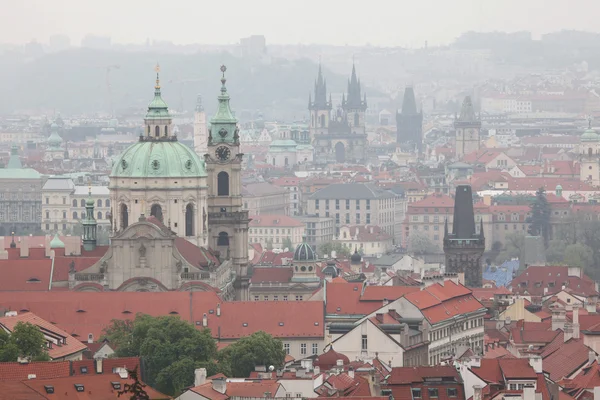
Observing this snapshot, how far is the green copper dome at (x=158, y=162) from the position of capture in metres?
91.6

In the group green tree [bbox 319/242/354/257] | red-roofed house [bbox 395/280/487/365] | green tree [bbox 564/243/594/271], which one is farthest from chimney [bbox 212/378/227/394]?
green tree [bbox 319/242/354/257]

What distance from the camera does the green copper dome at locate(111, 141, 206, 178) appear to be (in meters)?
91.6

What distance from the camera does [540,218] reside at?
152375 millimetres

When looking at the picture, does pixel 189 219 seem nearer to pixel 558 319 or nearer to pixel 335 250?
pixel 558 319

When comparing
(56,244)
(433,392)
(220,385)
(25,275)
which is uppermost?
(220,385)

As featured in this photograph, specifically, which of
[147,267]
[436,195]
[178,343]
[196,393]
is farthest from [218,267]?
[436,195]

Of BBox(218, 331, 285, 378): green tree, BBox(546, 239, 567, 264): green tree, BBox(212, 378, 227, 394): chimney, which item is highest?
BBox(212, 378, 227, 394): chimney

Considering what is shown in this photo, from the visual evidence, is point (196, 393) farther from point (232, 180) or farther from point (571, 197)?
point (571, 197)

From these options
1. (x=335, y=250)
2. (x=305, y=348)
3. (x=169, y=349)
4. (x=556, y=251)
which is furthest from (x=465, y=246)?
(x=169, y=349)

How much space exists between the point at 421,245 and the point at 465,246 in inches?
1735

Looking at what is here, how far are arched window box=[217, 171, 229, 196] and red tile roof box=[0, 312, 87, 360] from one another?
2626 centimetres

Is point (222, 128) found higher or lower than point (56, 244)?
higher

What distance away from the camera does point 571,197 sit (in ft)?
550

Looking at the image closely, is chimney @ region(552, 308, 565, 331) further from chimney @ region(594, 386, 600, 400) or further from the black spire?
the black spire
